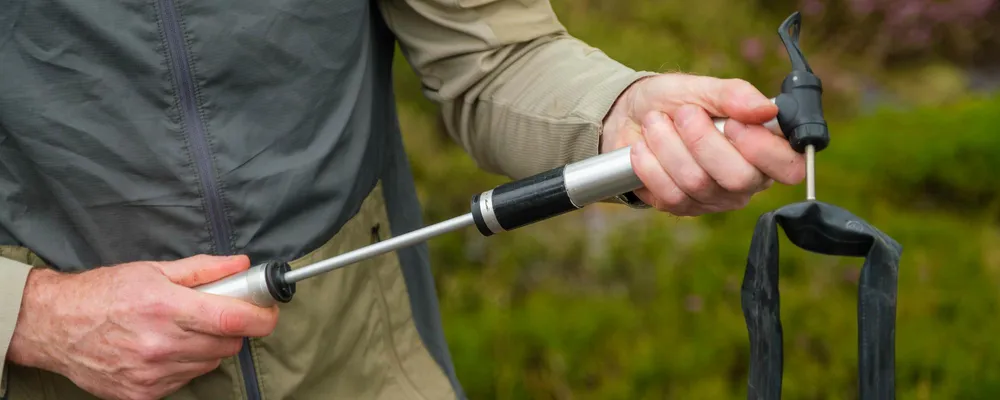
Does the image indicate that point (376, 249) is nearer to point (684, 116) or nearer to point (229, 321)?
point (229, 321)

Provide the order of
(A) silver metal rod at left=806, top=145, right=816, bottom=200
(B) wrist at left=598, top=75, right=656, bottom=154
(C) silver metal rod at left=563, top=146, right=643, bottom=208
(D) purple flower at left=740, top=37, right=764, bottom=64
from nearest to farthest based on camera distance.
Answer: (A) silver metal rod at left=806, top=145, right=816, bottom=200 → (C) silver metal rod at left=563, top=146, right=643, bottom=208 → (B) wrist at left=598, top=75, right=656, bottom=154 → (D) purple flower at left=740, top=37, right=764, bottom=64

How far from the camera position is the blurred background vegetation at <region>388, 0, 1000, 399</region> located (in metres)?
2.79

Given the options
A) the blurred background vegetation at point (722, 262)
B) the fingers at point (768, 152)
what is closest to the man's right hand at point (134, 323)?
the fingers at point (768, 152)

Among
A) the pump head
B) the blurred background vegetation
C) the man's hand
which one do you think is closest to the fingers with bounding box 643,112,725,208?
the man's hand

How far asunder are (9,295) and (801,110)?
1.00 m

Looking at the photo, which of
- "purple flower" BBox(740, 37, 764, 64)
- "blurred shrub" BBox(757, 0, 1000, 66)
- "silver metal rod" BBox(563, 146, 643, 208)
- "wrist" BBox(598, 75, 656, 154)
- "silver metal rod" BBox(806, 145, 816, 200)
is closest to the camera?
"silver metal rod" BBox(806, 145, 816, 200)

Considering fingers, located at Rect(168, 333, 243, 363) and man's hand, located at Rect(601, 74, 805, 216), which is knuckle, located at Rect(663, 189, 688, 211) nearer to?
man's hand, located at Rect(601, 74, 805, 216)

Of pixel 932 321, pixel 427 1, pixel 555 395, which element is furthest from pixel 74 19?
pixel 932 321

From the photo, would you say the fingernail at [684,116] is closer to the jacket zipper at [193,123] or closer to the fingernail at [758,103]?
the fingernail at [758,103]

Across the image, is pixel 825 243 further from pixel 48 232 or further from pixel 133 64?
pixel 48 232

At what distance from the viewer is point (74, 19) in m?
1.18

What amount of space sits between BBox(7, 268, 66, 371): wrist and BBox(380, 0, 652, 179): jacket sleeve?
2.09 ft

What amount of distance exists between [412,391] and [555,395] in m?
1.38

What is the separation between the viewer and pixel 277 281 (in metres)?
1.17
